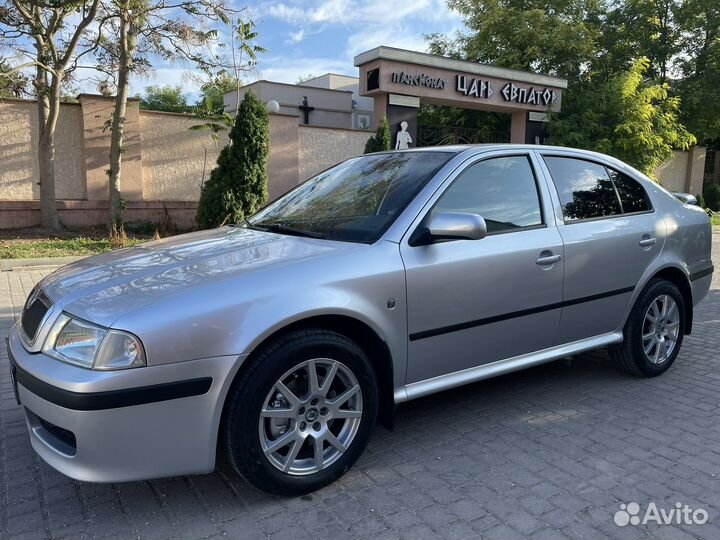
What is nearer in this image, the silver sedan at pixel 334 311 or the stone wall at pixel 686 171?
the silver sedan at pixel 334 311

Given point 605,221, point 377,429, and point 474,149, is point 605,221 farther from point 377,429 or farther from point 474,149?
point 377,429

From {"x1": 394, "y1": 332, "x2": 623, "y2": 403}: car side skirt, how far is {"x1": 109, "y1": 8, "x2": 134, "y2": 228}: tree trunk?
9967 mm

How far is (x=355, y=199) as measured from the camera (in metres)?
3.54

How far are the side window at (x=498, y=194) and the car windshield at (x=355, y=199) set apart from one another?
0.58 ft

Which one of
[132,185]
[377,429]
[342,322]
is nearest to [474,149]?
[342,322]

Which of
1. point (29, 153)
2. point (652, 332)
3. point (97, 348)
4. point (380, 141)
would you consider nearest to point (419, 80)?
point (380, 141)

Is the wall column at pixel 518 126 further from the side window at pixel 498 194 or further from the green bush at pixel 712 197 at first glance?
the side window at pixel 498 194

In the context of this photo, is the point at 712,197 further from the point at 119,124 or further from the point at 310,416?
the point at 310,416

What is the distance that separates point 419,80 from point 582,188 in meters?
11.9

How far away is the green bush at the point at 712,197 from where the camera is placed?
2417 centimetres

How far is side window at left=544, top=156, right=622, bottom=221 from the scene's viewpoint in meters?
3.90

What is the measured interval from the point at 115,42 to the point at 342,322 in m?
11.3

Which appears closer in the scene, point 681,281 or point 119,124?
point 681,281

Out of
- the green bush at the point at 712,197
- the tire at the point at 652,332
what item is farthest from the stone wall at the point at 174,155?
the green bush at the point at 712,197
